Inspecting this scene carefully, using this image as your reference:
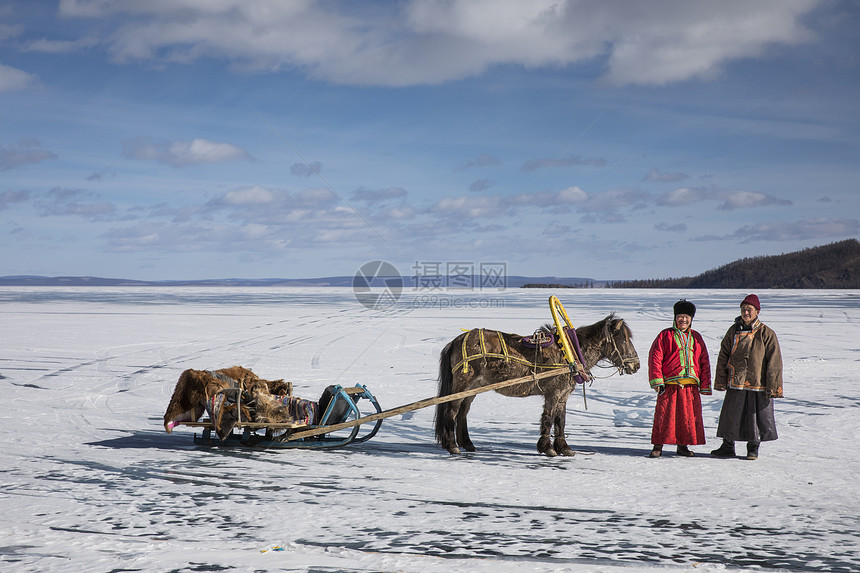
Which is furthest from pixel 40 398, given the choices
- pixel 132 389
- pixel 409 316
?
pixel 409 316

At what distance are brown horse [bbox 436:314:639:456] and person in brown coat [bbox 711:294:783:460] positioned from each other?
3.23 ft

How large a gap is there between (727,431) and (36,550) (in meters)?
6.09

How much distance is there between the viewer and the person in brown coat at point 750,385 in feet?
21.2

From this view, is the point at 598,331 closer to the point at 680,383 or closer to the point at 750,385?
the point at 680,383

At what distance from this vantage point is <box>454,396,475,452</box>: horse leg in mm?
6875

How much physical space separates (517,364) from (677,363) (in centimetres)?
166

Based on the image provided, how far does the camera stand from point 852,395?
31.9ft

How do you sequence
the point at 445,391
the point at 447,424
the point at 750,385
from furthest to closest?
the point at 445,391 < the point at 447,424 < the point at 750,385

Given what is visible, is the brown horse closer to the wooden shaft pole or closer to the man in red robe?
the wooden shaft pole

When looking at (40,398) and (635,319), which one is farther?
(635,319)

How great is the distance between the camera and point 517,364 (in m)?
6.79

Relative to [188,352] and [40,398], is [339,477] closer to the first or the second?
[40,398]

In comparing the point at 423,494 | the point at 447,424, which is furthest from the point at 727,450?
the point at 423,494

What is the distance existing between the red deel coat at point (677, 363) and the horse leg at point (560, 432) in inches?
38.3
